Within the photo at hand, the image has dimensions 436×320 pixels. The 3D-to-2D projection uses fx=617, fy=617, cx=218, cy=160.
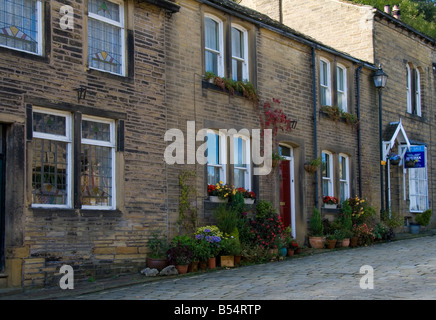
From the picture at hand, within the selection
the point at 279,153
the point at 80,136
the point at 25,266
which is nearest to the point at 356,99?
the point at 279,153

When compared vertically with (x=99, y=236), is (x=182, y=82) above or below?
above

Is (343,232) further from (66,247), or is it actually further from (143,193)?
(66,247)

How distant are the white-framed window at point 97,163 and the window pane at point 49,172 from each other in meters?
0.43

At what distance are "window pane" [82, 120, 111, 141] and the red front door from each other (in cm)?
673

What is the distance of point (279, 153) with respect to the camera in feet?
57.3

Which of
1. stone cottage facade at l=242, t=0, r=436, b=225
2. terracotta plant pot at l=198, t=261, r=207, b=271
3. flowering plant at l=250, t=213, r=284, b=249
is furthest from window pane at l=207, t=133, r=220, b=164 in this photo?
stone cottage facade at l=242, t=0, r=436, b=225

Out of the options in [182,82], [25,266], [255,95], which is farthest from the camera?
[255,95]

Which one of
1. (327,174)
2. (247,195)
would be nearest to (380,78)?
(327,174)

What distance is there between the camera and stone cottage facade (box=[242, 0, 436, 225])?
74.4 feet

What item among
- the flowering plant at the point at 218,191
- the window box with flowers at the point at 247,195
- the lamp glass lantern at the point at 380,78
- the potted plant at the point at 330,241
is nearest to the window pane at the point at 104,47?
the flowering plant at the point at 218,191

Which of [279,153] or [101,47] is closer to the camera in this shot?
[101,47]
